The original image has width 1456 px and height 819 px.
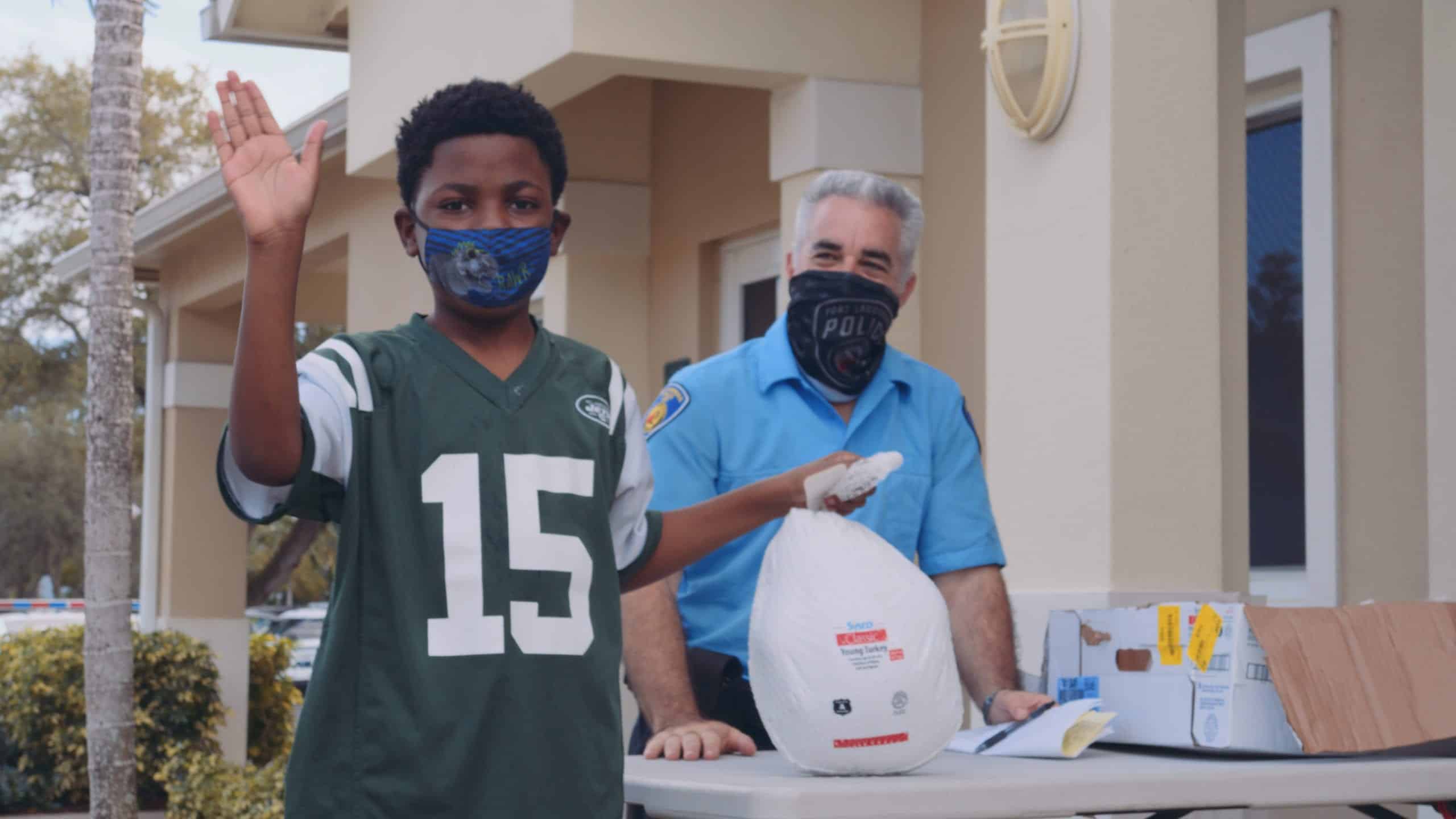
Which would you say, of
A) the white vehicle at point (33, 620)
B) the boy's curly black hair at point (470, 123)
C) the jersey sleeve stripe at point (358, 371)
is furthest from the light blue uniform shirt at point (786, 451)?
the white vehicle at point (33, 620)

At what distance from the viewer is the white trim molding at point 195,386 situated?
47.6 feet

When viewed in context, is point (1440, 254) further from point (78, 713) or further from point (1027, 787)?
point (78, 713)

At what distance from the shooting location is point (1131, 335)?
4363 millimetres

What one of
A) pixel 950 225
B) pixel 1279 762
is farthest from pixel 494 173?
pixel 950 225

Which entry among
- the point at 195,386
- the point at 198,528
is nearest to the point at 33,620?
the point at 198,528

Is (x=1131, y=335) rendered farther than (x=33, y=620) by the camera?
No

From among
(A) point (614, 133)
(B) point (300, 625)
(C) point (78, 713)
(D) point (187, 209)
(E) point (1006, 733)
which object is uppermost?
(D) point (187, 209)

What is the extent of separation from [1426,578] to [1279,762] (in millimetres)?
2477

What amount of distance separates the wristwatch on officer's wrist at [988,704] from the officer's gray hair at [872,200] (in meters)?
0.77

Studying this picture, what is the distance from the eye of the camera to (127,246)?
363 inches

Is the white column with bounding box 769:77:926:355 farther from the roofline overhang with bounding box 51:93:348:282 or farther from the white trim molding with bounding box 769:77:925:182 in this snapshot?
the roofline overhang with bounding box 51:93:348:282

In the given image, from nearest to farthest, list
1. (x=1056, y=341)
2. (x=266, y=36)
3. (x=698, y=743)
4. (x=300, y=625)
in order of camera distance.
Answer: (x=698, y=743), (x=1056, y=341), (x=266, y=36), (x=300, y=625)

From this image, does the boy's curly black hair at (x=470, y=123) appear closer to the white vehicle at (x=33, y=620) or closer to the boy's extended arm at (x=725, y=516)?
the boy's extended arm at (x=725, y=516)

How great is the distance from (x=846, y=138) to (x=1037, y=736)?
12.9ft
